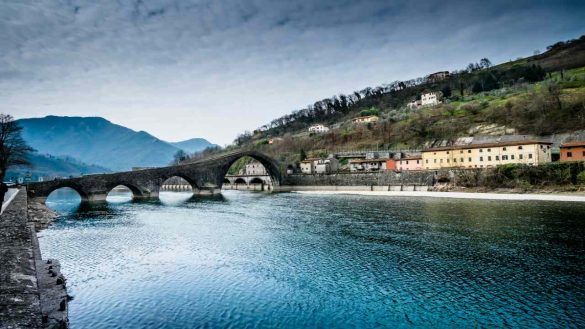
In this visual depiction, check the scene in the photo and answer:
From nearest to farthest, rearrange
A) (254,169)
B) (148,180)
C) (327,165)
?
(148,180), (327,165), (254,169)

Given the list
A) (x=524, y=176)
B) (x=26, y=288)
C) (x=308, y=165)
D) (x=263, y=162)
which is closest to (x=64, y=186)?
(x=263, y=162)

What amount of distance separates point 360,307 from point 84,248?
19172 mm

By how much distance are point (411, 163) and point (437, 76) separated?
360ft

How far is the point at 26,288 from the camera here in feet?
35.3

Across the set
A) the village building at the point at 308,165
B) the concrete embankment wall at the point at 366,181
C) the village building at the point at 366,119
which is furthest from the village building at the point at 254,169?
the village building at the point at 366,119

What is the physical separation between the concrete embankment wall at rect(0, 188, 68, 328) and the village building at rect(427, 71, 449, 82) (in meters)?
165

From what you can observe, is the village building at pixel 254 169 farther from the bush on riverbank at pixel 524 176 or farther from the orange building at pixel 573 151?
the orange building at pixel 573 151

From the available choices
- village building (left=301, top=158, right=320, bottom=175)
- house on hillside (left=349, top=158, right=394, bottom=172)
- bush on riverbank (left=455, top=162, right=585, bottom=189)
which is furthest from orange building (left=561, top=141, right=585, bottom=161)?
village building (left=301, top=158, right=320, bottom=175)

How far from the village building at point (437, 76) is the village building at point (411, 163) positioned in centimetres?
10344

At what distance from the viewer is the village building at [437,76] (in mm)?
158887

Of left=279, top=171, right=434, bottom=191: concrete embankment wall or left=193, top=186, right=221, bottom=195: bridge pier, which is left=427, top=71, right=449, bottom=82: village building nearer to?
left=279, top=171, right=434, bottom=191: concrete embankment wall

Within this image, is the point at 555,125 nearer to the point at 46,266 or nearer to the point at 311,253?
the point at 311,253

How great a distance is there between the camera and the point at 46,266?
16.1 metres

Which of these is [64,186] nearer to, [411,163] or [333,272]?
[333,272]
